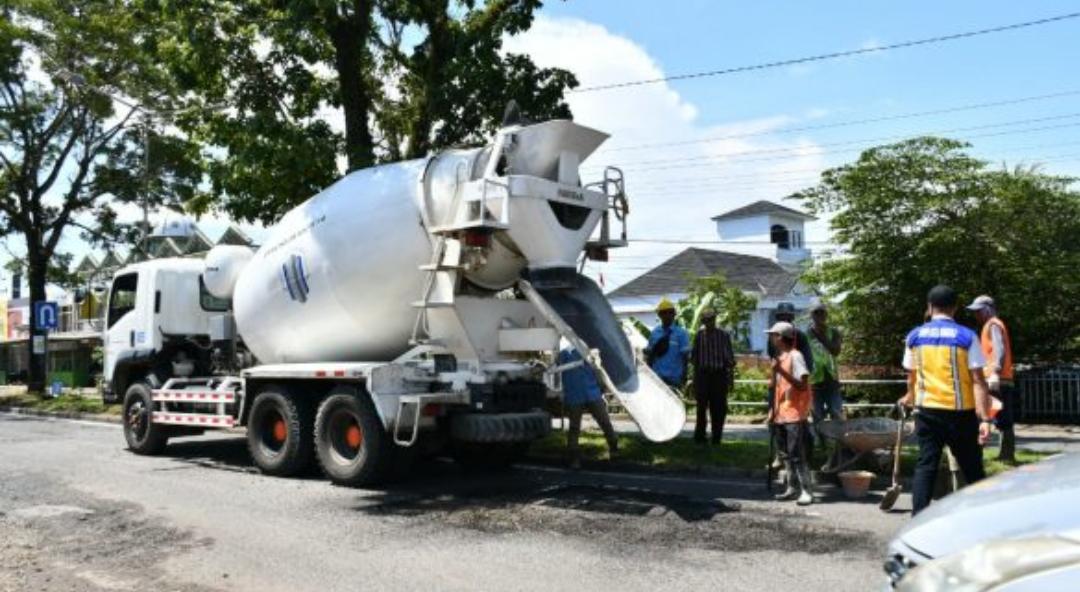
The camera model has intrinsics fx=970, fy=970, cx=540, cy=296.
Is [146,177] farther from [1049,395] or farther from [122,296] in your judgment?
[1049,395]

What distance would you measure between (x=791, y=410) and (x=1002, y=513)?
5.61m

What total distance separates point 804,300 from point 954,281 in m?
23.6

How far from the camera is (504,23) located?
1400 centimetres

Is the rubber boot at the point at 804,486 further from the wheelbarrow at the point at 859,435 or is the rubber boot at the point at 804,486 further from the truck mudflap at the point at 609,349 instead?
the truck mudflap at the point at 609,349

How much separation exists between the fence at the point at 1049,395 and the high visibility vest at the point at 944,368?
36.2ft

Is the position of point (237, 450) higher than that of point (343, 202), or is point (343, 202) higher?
point (343, 202)

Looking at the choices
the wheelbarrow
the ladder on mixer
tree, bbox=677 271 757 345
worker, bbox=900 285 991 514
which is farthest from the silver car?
tree, bbox=677 271 757 345

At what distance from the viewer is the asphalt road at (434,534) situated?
20.3 feet

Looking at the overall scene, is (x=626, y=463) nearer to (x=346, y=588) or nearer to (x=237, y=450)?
(x=346, y=588)

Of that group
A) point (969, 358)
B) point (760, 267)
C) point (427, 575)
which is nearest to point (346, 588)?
point (427, 575)

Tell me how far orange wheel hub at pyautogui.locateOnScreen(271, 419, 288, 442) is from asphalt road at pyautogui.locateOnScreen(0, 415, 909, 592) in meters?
0.46

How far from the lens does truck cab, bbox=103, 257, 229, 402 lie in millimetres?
13586

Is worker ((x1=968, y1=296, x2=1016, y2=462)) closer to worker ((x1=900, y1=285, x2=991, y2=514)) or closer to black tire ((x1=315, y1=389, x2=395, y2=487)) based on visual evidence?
worker ((x1=900, y1=285, x2=991, y2=514))

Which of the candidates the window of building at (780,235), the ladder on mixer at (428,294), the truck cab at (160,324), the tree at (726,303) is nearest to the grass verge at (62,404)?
the truck cab at (160,324)
